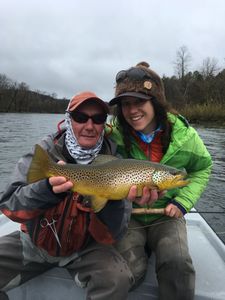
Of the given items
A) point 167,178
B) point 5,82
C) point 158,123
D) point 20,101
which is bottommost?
point 20,101

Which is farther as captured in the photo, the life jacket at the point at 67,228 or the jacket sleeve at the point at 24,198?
the life jacket at the point at 67,228

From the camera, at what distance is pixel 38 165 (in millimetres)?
2625

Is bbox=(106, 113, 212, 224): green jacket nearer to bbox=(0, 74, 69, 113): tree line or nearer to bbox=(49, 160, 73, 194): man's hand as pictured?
bbox=(49, 160, 73, 194): man's hand

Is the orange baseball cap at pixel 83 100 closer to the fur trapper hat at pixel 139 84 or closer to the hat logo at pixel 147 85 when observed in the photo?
the fur trapper hat at pixel 139 84

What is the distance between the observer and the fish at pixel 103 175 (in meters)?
2.63

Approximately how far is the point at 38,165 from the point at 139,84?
127 cm

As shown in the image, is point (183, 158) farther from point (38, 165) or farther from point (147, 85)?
point (38, 165)

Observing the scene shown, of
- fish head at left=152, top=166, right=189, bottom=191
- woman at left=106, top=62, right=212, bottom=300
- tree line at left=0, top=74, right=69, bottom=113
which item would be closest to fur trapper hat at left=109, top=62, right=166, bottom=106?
woman at left=106, top=62, right=212, bottom=300

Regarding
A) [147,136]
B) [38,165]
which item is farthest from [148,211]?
[38,165]

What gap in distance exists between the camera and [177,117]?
373cm

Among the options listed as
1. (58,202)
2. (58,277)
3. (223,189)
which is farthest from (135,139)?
(223,189)

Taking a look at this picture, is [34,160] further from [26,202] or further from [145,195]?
[145,195]

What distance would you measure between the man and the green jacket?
0.52 meters

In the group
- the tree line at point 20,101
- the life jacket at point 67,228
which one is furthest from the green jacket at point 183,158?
the tree line at point 20,101
